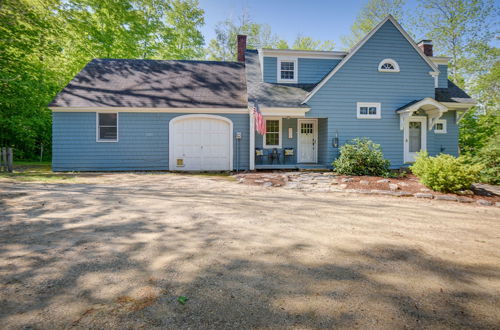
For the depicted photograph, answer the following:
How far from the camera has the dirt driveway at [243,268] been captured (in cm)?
184

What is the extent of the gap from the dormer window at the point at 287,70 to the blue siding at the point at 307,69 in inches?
8.8

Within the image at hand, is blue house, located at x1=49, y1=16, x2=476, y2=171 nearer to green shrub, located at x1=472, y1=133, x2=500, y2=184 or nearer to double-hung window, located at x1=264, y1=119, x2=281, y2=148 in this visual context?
double-hung window, located at x1=264, y1=119, x2=281, y2=148

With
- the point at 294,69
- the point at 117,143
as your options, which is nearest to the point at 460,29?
the point at 294,69

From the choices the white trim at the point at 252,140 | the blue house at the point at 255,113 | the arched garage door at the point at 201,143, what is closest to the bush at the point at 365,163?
the blue house at the point at 255,113

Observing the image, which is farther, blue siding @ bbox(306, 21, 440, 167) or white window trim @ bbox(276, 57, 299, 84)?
white window trim @ bbox(276, 57, 299, 84)

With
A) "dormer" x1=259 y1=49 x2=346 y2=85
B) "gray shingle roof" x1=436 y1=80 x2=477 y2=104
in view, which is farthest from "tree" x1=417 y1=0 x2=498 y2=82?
"dormer" x1=259 y1=49 x2=346 y2=85

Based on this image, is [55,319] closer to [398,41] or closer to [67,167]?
[67,167]

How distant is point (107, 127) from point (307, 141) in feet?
33.3

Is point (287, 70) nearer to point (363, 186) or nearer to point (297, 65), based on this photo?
point (297, 65)

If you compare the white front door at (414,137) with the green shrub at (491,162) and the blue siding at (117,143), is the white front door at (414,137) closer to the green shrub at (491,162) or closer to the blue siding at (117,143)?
the green shrub at (491,162)

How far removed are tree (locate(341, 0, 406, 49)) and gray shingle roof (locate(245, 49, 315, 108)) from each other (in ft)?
48.7

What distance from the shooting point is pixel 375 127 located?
42.4ft

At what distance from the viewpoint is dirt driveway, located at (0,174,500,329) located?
1.84 m

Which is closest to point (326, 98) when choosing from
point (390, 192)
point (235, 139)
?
point (235, 139)
